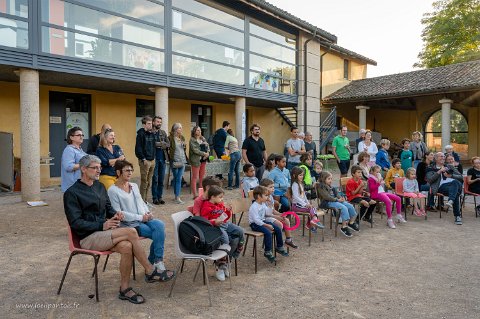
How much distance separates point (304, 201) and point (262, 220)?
4.84 feet

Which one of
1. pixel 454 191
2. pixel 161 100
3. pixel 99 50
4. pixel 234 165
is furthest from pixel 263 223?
pixel 161 100

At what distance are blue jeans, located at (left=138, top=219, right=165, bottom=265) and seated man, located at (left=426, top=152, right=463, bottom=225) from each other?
6.32m

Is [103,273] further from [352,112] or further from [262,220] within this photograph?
[352,112]

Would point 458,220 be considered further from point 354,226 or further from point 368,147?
point 368,147

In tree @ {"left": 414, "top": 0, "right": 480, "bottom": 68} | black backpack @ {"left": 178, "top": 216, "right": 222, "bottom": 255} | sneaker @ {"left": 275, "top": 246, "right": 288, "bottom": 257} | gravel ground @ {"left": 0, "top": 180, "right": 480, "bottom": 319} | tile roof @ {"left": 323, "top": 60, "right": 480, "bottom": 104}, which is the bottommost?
gravel ground @ {"left": 0, "top": 180, "right": 480, "bottom": 319}

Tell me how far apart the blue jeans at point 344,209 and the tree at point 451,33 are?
84.6ft

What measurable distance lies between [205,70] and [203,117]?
3821 millimetres

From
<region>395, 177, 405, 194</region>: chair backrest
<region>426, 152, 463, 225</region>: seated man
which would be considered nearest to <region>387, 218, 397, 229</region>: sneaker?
<region>395, 177, 405, 194</region>: chair backrest

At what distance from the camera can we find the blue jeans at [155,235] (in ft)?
14.0

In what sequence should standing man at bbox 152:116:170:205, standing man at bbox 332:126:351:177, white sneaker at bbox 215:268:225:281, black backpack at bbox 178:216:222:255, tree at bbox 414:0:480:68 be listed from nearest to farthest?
black backpack at bbox 178:216:222:255 → white sneaker at bbox 215:268:225:281 → standing man at bbox 152:116:170:205 → standing man at bbox 332:126:351:177 → tree at bbox 414:0:480:68

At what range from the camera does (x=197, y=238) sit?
3900mm

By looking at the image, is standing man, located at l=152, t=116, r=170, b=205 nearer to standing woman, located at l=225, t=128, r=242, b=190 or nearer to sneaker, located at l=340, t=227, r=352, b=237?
standing woman, located at l=225, t=128, r=242, b=190

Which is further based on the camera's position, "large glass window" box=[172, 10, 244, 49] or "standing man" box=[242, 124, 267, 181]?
"large glass window" box=[172, 10, 244, 49]

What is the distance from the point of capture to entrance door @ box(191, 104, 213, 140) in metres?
15.7
